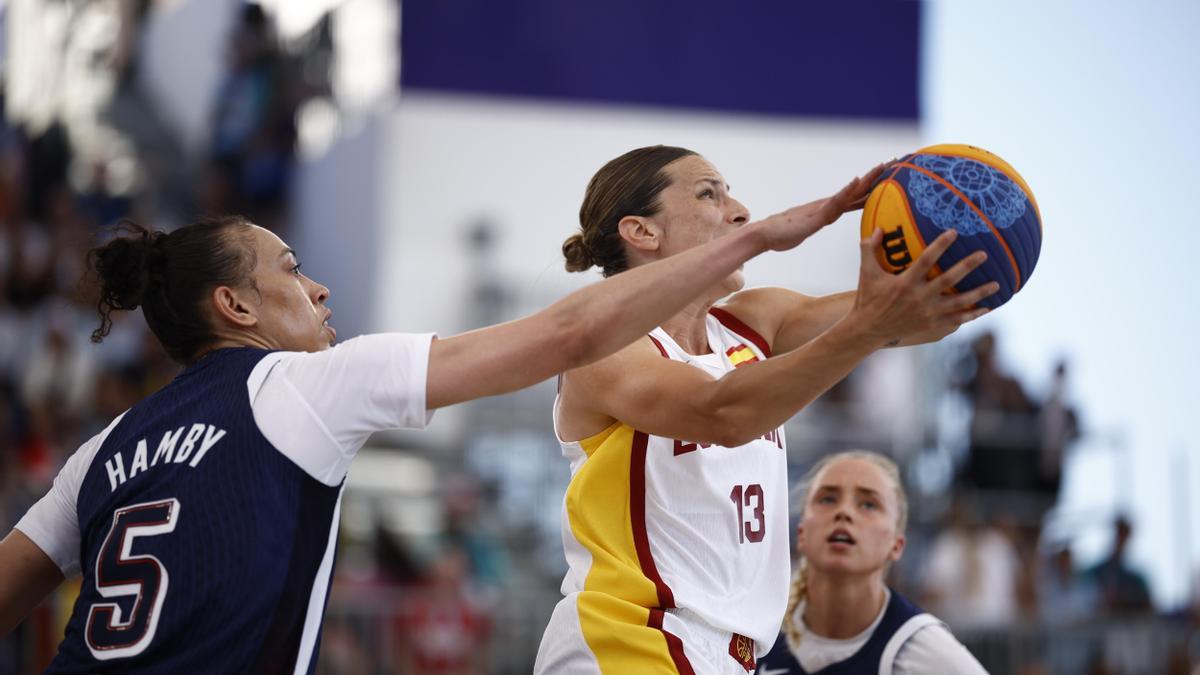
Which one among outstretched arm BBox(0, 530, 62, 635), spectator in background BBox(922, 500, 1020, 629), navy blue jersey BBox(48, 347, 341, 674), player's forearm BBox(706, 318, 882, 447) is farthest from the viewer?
spectator in background BBox(922, 500, 1020, 629)

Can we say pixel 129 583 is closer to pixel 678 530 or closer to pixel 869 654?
pixel 678 530

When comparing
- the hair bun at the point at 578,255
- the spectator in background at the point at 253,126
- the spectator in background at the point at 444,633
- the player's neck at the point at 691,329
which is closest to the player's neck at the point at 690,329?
the player's neck at the point at 691,329

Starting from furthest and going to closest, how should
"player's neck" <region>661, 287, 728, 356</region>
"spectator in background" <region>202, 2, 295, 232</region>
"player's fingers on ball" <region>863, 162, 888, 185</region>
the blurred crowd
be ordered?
"spectator in background" <region>202, 2, 295, 232</region> < the blurred crowd < "player's neck" <region>661, 287, 728, 356</region> < "player's fingers on ball" <region>863, 162, 888, 185</region>

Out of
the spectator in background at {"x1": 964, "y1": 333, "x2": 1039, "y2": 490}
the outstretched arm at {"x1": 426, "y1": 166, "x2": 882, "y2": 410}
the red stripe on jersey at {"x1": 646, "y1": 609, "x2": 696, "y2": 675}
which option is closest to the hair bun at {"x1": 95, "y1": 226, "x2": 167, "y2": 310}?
the outstretched arm at {"x1": 426, "y1": 166, "x2": 882, "y2": 410}

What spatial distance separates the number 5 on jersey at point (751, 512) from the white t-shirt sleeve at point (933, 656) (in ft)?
3.63

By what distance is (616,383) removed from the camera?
373 centimetres

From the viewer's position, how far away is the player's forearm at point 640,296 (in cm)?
318

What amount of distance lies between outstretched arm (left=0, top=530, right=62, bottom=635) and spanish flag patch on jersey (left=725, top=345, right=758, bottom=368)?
6.09ft

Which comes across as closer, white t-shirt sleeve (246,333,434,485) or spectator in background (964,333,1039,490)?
white t-shirt sleeve (246,333,434,485)

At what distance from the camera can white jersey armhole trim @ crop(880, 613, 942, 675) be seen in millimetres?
4770

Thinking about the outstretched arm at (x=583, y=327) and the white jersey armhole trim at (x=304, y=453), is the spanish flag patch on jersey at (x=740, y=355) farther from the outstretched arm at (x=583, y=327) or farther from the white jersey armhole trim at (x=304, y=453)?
the white jersey armhole trim at (x=304, y=453)

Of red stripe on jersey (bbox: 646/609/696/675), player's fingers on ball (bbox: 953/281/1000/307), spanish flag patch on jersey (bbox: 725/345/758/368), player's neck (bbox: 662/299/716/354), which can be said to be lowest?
red stripe on jersey (bbox: 646/609/696/675)

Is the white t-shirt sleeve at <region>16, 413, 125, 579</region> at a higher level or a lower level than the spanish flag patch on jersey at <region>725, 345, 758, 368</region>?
lower

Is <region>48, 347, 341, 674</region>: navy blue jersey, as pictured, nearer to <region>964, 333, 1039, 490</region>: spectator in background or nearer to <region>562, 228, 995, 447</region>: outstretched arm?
<region>562, 228, 995, 447</region>: outstretched arm
